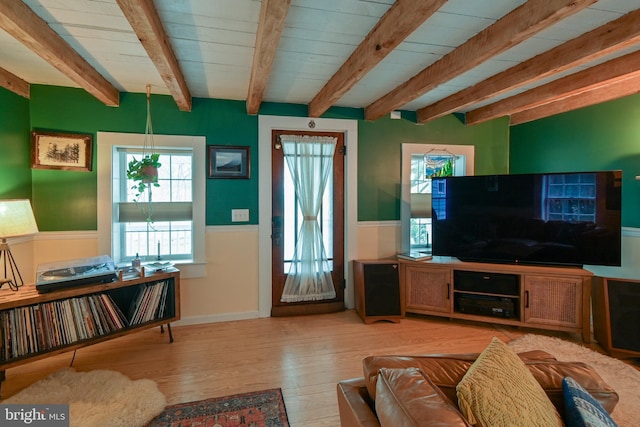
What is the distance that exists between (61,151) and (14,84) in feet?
1.96

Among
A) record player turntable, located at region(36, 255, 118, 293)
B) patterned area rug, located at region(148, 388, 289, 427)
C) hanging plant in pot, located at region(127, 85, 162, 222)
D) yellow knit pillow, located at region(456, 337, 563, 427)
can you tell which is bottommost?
patterned area rug, located at region(148, 388, 289, 427)

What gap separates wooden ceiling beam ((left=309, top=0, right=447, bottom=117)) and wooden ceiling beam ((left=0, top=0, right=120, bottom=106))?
1.90 meters

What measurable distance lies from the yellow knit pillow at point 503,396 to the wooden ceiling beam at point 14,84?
3681 mm

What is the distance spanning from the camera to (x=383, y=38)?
5.88ft

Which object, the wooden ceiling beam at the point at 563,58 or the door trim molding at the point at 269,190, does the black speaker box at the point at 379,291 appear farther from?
the wooden ceiling beam at the point at 563,58

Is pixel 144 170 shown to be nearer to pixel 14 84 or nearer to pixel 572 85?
pixel 14 84

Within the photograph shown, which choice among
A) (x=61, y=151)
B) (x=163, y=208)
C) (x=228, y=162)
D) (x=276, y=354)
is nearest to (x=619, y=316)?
(x=276, y=354)

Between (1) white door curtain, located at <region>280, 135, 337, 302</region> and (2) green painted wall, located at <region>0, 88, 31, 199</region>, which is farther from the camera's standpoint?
(1) white door curtain, located at <region>280, 135, 337, 302</region>

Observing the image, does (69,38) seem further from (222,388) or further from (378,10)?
(222,388)

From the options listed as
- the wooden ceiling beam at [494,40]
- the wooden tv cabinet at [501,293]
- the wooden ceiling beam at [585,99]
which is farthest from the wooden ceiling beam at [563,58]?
the wooden tv cabinet at [501,293]

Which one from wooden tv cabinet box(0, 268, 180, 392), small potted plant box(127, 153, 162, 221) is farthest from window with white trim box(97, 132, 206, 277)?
wooden tv cabinet box(0, 268, 180, 392)

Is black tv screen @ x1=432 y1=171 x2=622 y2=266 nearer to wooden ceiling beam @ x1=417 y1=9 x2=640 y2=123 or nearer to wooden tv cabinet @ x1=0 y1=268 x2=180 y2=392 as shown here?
wooden ceiling beam @ x1=417 y1=9 x2=640 y2=123

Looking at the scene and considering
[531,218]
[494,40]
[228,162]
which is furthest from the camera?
[228,162]

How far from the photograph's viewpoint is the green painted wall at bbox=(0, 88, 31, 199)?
2475mm
